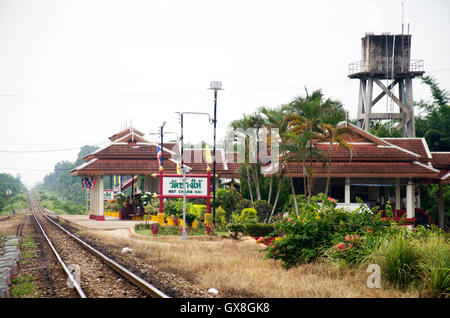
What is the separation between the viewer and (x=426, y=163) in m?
38.1

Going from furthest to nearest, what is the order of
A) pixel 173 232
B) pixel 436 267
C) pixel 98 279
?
pixel 173 232 < pixel 98 279 < pixel 436 267

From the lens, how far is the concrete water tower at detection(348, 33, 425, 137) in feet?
157

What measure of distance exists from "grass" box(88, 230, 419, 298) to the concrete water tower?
31.0m

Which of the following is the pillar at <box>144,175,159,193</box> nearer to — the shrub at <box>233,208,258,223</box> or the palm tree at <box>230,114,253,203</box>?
the palm tree at <box>230,114,253,203</box>

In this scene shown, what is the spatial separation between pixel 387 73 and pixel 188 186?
27.4 metres

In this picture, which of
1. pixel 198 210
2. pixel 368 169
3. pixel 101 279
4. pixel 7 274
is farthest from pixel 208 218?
pixel 7 274

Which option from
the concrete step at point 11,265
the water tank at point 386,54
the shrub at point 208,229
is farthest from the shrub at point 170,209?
the water tank at point 386,54

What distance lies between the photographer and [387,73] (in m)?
47.8

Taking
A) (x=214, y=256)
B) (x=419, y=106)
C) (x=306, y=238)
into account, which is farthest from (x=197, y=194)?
(x=419, y=106)

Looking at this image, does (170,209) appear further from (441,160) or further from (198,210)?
(441,160)

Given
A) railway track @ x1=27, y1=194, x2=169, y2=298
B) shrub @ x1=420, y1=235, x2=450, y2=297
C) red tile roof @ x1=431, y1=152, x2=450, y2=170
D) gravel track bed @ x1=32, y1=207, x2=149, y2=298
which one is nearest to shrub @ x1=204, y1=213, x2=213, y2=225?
gravel track bed @ x1=32, y1=207, x2=149, y2=298

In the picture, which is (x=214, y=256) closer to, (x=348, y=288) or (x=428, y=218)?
(x=348, y=288)

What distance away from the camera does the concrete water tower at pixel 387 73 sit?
48.0 metres

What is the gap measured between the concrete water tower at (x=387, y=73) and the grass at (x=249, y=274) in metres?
31.0
